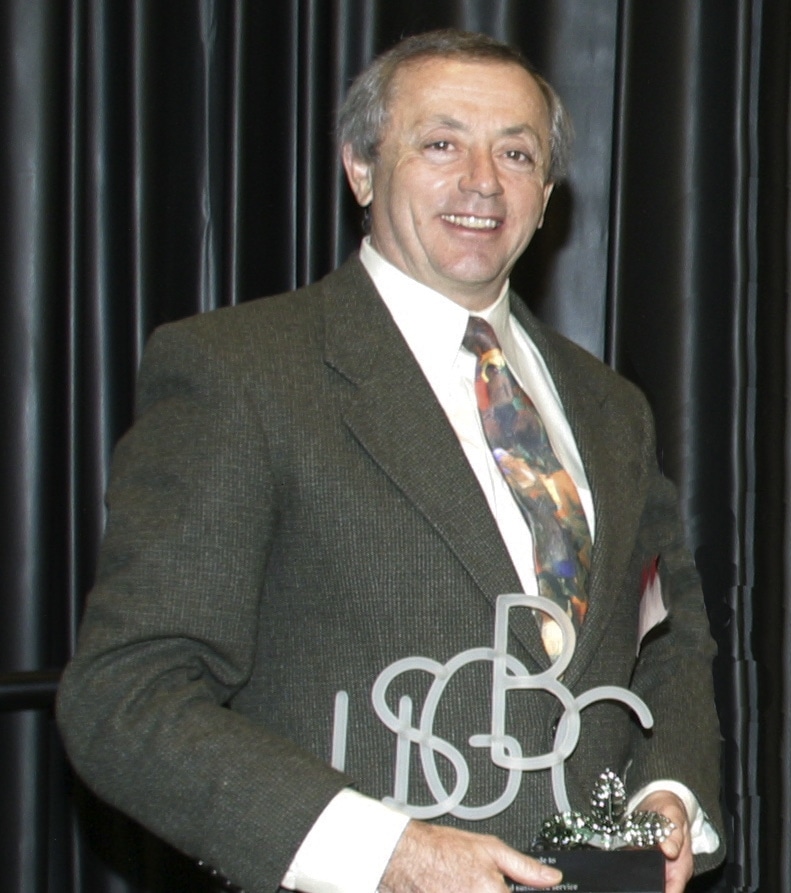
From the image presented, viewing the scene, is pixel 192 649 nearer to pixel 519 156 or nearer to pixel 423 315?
pixel 423 315

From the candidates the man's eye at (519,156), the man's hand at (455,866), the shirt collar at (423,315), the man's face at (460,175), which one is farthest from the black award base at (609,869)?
the man's eye at (519,156)

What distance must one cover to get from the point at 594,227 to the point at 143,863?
3.97 ft

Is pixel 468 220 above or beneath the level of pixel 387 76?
beneath

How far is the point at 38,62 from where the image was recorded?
83.7 inches

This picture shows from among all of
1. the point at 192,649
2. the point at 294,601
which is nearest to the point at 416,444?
the point at 294,601

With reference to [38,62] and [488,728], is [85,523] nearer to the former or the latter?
[38,62]

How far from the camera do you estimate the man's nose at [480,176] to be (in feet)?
5.33

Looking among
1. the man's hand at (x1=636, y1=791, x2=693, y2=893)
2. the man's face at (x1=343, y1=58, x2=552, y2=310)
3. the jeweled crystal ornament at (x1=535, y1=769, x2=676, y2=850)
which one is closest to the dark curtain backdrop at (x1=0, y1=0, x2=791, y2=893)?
the man's face at (x1=343, y1=58, x2=552, y2=310)

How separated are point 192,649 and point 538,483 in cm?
43

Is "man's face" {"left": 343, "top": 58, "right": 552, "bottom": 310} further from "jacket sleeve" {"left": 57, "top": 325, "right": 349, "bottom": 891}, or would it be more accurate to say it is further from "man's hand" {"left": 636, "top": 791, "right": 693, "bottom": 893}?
"man's hand" {"left": 636, "top": 791, "right": 693, "bottom": 893}

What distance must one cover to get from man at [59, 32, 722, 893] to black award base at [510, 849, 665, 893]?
0.03 m

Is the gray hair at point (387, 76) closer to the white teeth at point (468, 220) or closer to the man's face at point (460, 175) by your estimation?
the man's face at point (460, 175)

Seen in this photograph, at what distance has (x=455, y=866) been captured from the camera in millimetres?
1240

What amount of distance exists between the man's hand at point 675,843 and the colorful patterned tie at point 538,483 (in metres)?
0.19
